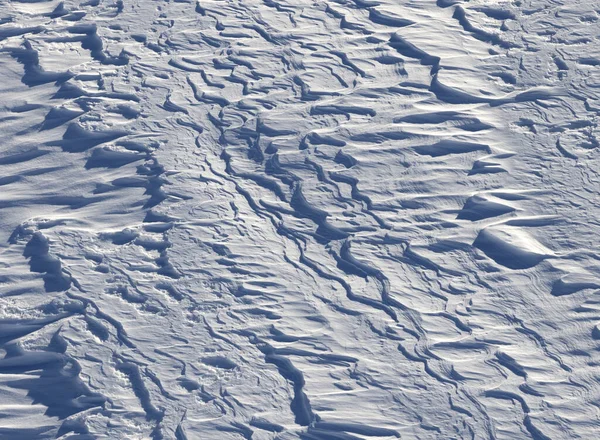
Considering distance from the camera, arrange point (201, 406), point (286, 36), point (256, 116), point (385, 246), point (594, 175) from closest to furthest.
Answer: point (201, 406)
point (385, 246)
point (594, 175)
point (256, 116)
point (286, 36)

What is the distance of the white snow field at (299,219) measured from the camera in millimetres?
3180

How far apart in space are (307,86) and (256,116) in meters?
0.36

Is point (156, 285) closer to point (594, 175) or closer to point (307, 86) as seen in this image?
point (307, 86)

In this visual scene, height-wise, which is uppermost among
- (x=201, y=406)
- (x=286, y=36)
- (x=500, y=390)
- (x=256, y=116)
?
(x=286, y=36)

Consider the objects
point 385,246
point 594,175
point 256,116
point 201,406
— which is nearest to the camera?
point 201,406

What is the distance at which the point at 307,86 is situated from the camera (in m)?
4.36

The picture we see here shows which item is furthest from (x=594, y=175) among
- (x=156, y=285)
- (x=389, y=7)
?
(x=156, y=285)

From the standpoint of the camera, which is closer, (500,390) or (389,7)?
(500,390)

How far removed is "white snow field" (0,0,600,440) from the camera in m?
3.18

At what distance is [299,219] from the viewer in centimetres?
377

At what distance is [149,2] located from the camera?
4879 mm

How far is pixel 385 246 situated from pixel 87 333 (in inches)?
52.9

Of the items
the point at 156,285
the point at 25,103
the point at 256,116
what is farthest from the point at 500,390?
the point at 25,103

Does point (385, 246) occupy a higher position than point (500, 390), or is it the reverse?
point (385, 246)
